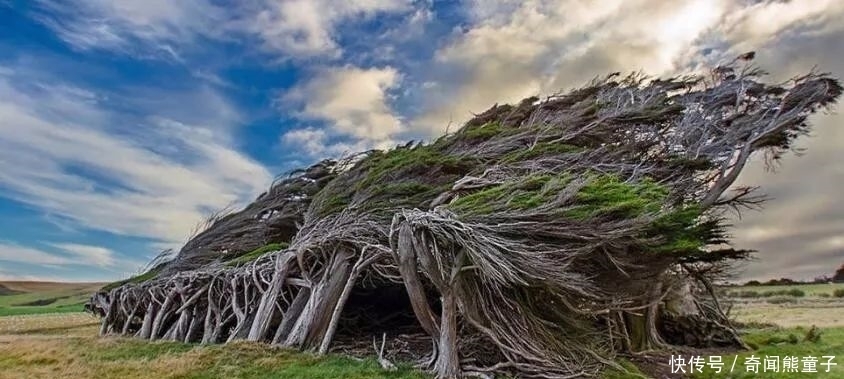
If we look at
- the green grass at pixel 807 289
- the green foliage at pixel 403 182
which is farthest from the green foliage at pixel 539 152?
the green grass at pixel 807 289

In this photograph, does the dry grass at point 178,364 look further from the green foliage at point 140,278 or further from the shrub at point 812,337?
the shrub at point 812,337

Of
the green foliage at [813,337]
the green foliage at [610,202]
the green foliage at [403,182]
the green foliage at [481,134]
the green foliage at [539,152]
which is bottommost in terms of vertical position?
the green foliage at [813,337]

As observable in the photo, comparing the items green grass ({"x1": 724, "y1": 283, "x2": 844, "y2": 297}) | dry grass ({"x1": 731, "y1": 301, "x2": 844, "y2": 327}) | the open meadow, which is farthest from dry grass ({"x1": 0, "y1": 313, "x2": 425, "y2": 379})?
green grass ({"x1": 724, "y1": 283, "x2": 844, "y2": 297})

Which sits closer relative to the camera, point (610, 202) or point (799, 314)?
point (610, 202)

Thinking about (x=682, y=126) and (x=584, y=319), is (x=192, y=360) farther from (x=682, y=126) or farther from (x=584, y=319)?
(x=682, y=126)

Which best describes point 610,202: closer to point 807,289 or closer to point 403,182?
point 403,182

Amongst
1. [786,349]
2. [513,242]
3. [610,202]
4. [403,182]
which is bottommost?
[786,349]

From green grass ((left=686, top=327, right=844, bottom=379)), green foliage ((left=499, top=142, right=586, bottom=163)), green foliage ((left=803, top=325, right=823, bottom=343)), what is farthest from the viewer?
green foliage ((left=803, top=325, right=823, bottom=343))

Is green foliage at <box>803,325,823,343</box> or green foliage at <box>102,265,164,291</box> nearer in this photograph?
green foliage at <box>803,325,823,343</box>

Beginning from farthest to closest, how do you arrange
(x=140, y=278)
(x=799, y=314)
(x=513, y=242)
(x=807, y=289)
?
(x=807, y=289) < (x=799, y=314) < (x=140, y=278) < (x=513, y=242)

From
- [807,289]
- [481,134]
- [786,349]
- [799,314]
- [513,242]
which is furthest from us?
[807,289]

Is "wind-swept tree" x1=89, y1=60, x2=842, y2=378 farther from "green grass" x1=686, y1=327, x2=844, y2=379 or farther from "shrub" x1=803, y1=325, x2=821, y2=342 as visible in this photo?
"shrub" x1=803, y1=325, x2=821, y2=342

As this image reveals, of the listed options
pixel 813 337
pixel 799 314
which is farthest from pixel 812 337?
pixel 799 314

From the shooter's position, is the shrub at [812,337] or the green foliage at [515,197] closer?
the green foliage at [515,197]
